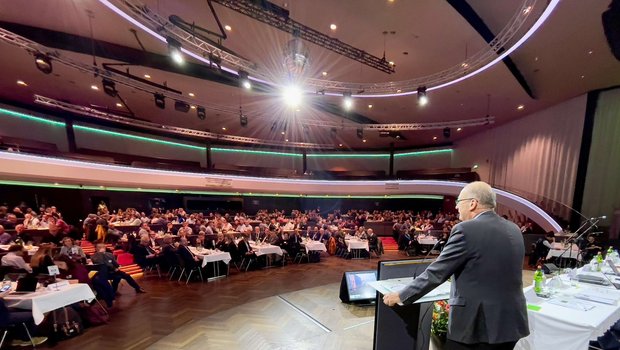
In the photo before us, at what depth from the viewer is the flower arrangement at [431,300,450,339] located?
309 cm

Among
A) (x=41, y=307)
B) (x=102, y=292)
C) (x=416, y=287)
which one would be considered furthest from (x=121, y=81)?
(x=416, y=287)

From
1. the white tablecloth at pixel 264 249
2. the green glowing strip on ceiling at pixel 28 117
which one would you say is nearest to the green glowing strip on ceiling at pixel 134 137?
the green glowing strip on ceiling at pixel 28 117

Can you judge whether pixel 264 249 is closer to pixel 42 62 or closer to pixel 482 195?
pixel 482 195

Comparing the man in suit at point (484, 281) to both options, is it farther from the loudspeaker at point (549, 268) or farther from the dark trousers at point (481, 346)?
the loudspeaker at point (549, 268)

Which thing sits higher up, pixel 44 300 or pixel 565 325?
pixel 565 325

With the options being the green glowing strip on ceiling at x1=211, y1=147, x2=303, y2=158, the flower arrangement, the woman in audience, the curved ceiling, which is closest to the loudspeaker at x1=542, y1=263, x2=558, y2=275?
the flower arrangement

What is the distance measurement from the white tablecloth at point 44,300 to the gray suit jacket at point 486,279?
468cm

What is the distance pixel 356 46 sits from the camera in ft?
22.3

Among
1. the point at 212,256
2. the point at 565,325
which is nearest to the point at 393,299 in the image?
the point at 565,325

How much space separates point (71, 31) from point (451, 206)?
1883 centimetres

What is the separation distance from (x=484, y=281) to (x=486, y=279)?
15 mm

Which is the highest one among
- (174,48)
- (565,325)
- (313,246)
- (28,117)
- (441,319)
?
(174,48)

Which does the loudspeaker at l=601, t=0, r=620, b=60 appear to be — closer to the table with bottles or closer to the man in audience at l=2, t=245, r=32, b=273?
the table with bottles

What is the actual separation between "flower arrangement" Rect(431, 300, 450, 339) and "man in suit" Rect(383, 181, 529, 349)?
1796mm
